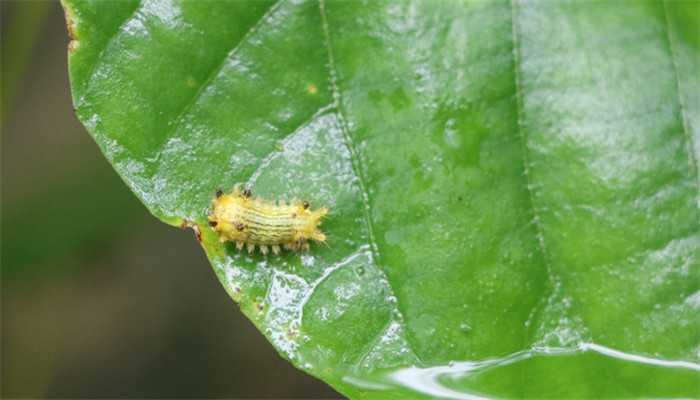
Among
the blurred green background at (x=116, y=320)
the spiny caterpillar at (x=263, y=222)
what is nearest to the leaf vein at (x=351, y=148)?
the spiny caterpillar at (x=263, y=222)

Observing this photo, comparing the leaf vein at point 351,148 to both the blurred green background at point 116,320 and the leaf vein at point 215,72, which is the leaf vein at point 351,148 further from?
the blurred green background at point 116,320

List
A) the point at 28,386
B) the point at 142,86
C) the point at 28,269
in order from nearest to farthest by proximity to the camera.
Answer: the point at 142,86
the point at 28,269
the point at 28,386

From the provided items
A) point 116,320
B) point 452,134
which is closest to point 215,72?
point 452,134

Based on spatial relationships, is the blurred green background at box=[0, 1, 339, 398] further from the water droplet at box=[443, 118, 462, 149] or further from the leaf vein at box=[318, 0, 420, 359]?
the water droplet at box=[443, 118, 462, 149]

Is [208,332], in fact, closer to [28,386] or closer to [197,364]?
[197,364]

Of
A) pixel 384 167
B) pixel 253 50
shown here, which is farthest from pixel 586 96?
pixel 253 50
